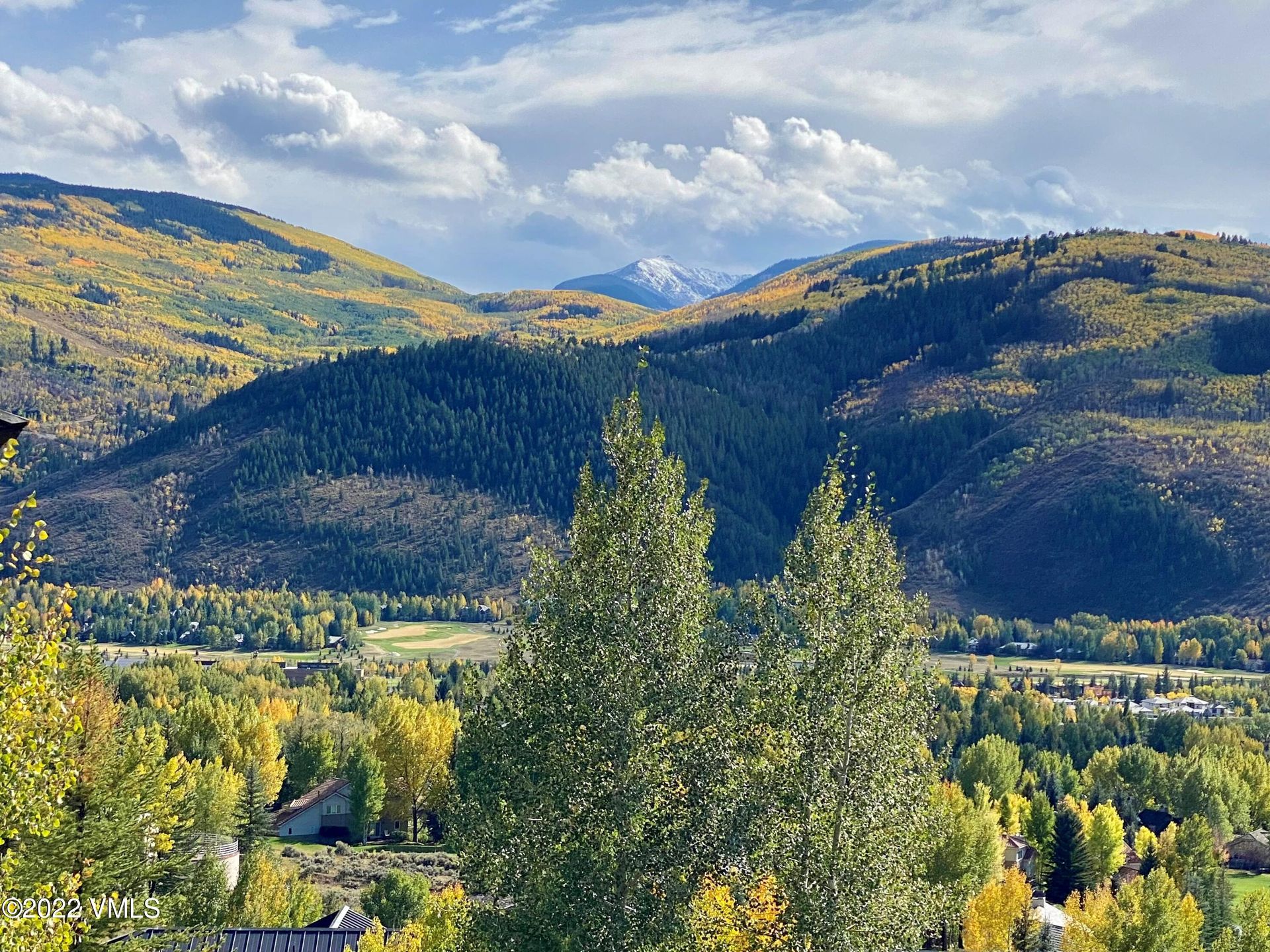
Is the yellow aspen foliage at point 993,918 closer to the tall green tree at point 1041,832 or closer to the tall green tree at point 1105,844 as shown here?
the tall green tree at point 1041,832

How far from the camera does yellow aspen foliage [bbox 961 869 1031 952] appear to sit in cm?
8194

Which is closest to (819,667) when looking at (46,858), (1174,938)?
(46,858)

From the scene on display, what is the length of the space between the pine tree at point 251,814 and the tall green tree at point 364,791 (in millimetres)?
19646

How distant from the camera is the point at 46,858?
28531mm

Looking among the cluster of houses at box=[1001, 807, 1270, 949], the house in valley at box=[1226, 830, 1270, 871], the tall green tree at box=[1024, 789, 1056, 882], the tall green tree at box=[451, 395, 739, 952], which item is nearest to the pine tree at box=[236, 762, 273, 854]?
the cluster of houses at box=[1001, 807, 1270, 949]

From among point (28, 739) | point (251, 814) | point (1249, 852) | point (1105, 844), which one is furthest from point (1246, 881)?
point (28, 739)

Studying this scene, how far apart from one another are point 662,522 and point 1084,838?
299 feet

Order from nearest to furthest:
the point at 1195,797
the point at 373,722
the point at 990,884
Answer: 1. the point at 990,884
2. the point at 1195,797
3. the point at 373,722

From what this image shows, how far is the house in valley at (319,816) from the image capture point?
131 m

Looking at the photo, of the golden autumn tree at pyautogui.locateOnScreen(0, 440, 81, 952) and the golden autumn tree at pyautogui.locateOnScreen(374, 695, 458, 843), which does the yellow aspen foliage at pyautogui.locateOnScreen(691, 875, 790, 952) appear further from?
the golden autumn tree at pyautogui.locateOnScreen(374, 695, 458, 843)

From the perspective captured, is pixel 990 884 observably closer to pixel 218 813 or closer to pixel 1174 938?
pixel 1174 938

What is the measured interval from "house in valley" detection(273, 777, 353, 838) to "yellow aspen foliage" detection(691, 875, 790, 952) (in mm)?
105793

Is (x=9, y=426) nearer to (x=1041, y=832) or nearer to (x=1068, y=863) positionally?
(x=1068, y=863)

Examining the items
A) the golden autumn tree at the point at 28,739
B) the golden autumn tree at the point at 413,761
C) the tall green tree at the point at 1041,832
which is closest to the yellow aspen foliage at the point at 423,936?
the golden autumn tree at the point at 28,739
